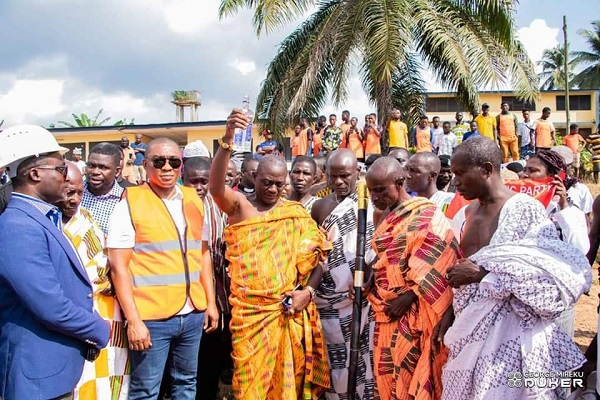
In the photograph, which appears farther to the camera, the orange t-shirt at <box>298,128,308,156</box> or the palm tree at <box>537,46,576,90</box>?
the palm tree at <box>537,46,576,90</box>

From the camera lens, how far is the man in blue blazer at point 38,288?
7.64 ft

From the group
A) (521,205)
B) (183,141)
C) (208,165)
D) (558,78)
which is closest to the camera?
(521,205)

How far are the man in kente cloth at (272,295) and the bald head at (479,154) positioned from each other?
50.2 inches

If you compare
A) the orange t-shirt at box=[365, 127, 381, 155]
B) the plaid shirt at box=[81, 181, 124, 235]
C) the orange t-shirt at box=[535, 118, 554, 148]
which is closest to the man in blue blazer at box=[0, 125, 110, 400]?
the plaid shirt at box=[81, 181, 124, 235]

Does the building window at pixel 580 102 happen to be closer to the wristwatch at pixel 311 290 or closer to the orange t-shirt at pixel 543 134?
the orange t-shirt at pixel 543 134

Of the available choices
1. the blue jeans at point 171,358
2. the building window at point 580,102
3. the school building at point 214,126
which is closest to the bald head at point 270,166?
the blue jeans at point 171,358

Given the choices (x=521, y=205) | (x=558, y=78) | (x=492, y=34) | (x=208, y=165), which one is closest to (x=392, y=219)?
(x=521, y=205)

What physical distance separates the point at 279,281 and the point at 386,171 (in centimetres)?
105

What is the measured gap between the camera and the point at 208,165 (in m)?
4.51

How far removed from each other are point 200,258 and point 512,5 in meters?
10.4

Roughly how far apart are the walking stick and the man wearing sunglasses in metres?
1.02

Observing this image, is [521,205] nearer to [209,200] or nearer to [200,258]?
[200,258]

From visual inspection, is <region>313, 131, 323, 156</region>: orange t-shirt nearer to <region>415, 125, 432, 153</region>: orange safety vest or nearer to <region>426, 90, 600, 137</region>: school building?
<region>415, 125, 432, 153</region>: orange safety vest

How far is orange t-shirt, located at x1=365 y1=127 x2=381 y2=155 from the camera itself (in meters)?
12.2
